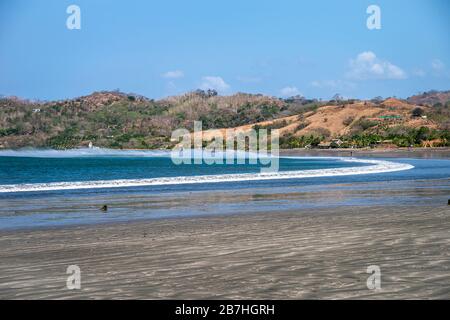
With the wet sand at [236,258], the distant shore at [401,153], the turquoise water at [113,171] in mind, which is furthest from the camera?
the distant shore at [401,153]

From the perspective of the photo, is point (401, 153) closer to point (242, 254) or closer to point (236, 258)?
point (242, 254)

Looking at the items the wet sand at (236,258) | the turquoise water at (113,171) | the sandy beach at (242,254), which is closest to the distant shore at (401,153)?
the turquoise water at (113,171)

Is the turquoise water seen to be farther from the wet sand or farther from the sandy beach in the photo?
the wet sand

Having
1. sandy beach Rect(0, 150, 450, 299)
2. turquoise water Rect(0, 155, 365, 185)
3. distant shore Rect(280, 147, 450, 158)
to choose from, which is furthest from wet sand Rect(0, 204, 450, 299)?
distant shore Rect(280, 147, 450, 158)

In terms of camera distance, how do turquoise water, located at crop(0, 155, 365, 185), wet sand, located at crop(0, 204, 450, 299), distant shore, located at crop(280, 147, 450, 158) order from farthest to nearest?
distant shore, located at crop(280, 147, 450, 158) < turquoise water, located at crop(0, 155, 365, 185) < wet sand, located at crop(0, 204, 450, 299)

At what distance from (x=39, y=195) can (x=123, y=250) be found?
53.9 feet

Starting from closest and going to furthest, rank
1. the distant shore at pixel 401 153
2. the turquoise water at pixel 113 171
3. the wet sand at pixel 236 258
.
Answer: the wet sand at pixel 236 258 < the turquoise water at pixel 113 171 < the distant shore at pixel 401 153

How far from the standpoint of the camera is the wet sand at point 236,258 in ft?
25.4

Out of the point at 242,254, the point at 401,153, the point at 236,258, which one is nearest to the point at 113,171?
the point at 242,254

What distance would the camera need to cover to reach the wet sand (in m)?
7.73

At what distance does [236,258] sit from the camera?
32.6 feet

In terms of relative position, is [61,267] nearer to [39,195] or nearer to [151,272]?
[151,272]

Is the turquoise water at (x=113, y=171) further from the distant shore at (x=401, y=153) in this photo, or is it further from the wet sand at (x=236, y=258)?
the distant shore at (x=401, y=153)

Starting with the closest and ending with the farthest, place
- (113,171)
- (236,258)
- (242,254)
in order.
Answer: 1. (236,258)
2. (242,254)
3. (113,171)
